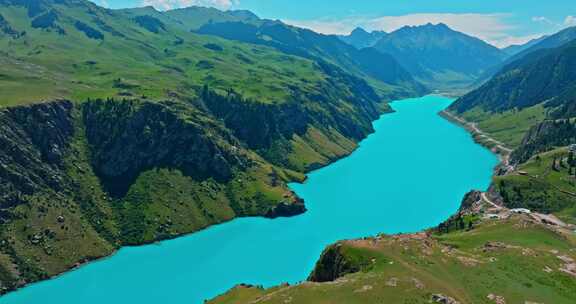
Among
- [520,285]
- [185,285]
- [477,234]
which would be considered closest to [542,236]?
[477,234]

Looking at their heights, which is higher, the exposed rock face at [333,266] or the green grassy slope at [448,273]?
the green grassy slope at [448,273]

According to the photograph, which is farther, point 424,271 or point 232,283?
point 232,283

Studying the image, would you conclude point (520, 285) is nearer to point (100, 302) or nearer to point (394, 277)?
point (394, 277)

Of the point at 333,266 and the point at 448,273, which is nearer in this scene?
the point at 448,273

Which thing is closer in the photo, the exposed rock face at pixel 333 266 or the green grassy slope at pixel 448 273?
the green grassy slope at pixel 448 273

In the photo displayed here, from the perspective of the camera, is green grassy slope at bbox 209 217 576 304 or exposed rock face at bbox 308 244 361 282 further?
exposed rock face at bbox 308 244 361 282

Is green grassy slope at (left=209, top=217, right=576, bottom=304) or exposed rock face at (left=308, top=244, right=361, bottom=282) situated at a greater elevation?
green grassy slope at (left=209, top=217, right=576, bottom=304)

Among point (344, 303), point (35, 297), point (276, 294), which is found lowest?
point (35, 297)

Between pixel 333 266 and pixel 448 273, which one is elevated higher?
pixel 448 273
